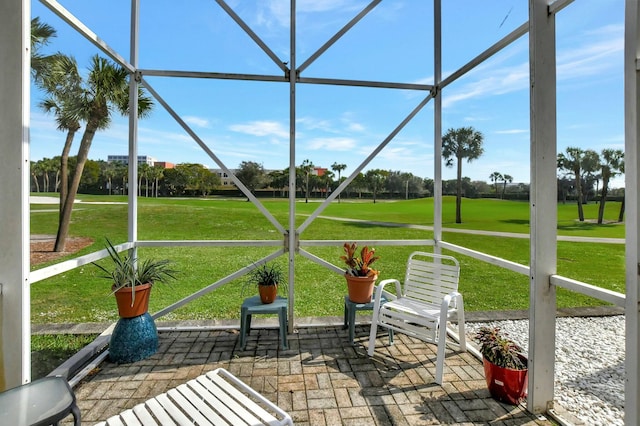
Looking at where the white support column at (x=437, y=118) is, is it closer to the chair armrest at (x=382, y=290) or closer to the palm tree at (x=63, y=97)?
the chair armrest at (x=382, y=290)

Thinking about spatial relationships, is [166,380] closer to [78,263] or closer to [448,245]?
[78,263]

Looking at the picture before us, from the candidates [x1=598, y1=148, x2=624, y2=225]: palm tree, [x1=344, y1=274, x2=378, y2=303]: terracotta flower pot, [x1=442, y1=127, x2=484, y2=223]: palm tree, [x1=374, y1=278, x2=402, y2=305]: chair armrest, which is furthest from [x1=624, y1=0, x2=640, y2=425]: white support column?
[x1=442, y1=127, x2=484, y2=223]: palm tree

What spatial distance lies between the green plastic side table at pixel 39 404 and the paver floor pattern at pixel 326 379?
640 mm

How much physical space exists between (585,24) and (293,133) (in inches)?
94.8

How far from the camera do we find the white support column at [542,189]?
1902 mm

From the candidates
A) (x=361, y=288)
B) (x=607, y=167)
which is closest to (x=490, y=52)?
(x=607, y=167)

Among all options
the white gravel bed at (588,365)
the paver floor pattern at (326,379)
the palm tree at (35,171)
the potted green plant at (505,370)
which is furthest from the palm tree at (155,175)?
the white gravel bed at (588,365)

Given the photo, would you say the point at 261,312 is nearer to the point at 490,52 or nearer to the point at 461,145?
the point at 490,52

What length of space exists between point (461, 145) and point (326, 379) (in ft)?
11.4

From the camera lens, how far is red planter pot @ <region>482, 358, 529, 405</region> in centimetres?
200

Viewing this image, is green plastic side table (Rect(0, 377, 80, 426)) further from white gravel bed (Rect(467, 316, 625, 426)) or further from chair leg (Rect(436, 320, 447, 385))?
white gravel bed (Rect(467, 316, 625, 426))

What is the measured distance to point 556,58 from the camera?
1.92 m

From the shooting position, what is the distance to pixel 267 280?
2.90m

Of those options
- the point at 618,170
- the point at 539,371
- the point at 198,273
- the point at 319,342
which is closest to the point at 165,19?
the point at 198,273
